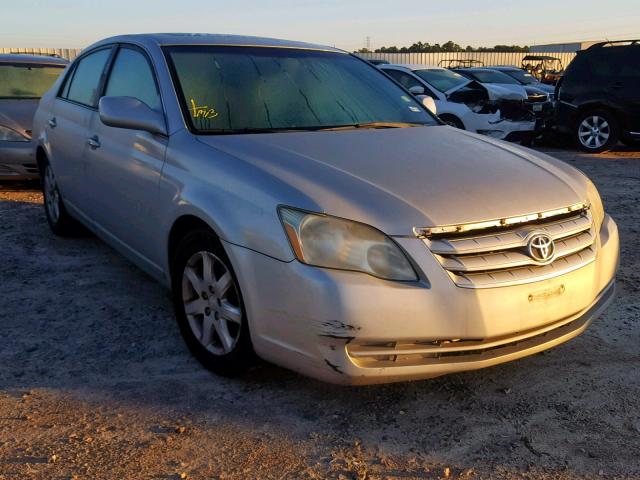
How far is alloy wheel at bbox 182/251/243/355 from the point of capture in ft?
9.31

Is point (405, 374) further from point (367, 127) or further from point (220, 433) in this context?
point (367, 127)

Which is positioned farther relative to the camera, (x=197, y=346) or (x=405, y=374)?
(x=197, y=346)

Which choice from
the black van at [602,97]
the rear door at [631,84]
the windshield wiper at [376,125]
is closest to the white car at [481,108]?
the black van at [602,97]

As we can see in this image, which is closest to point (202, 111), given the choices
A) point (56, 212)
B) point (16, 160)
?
point (56, 212)

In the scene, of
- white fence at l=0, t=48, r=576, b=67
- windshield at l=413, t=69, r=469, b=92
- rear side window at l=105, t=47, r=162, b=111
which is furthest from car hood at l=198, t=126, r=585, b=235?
white fence at l=0, t=48, r=576, b=67

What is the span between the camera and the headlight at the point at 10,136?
7.00 m

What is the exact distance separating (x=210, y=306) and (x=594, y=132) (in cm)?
933

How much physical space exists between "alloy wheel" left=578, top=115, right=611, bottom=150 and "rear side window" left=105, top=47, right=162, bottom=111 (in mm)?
8618

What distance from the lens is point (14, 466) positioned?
2.35 metres

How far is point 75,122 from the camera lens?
454 cm

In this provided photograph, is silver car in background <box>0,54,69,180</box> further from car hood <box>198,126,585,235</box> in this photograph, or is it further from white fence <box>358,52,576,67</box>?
white fence <box>358,52,576,67</box>

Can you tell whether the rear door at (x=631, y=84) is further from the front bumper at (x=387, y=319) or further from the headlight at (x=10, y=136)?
the front bumper at (x=387, y=319)

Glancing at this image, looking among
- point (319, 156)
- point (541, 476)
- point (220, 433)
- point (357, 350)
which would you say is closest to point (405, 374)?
point (357, 350)

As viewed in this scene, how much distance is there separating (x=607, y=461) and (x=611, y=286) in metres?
0.98
